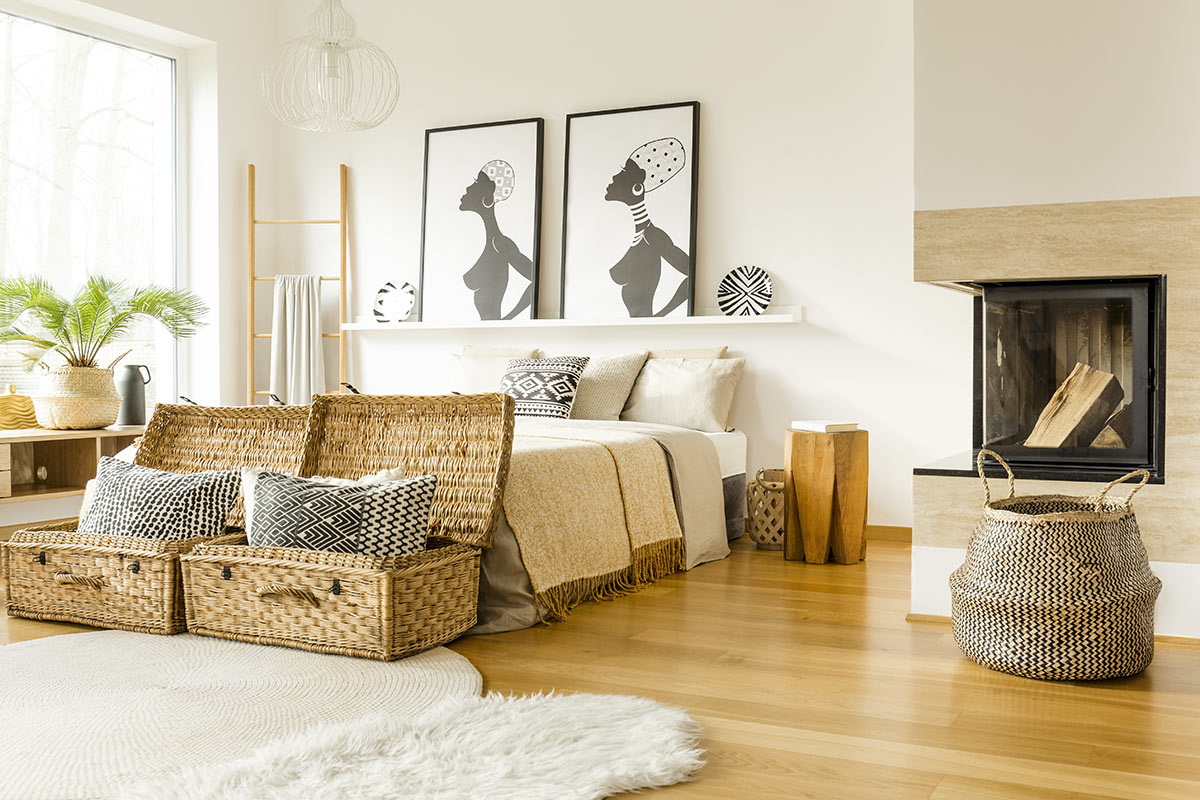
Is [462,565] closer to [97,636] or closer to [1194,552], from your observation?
[97,636]

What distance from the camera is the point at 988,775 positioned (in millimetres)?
2041

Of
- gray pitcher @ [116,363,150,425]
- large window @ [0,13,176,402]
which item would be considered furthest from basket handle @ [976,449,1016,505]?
large window @ [0,13,176,402]

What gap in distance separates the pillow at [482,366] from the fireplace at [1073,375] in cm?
261

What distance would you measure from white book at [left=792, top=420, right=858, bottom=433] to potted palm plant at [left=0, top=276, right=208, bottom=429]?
296cm

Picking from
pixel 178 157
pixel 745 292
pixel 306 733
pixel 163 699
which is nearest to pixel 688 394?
pixel 745 292

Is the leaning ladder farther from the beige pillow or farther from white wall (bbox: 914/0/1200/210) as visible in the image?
white wall (bbox: 914/0/1200/210)

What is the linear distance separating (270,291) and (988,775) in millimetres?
5318

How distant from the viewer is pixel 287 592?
290cm

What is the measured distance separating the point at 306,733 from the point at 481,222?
4030 mm

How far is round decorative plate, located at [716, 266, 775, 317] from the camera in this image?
5176 millimetres

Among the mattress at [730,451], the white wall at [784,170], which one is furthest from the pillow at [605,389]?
the mattress at [730,451]

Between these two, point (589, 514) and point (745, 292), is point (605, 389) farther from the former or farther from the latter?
point (589, 514)

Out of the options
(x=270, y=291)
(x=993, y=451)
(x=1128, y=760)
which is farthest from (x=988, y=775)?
(x=270, y=291)

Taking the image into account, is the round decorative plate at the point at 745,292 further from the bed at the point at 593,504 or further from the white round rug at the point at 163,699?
the white round rug at the point at 163,699
